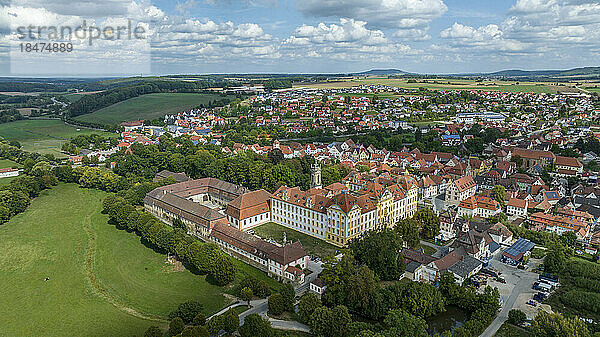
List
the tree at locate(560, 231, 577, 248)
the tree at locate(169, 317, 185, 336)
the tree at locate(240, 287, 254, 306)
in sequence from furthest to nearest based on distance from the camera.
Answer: the tree at locate(560, 231, 577, 248), the tree at locate(240, 287, 254, 306), the tree at locate(169, 317, 185, 336)

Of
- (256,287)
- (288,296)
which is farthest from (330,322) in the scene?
(256,287)

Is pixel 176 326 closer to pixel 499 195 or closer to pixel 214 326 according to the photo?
pixel 214 326

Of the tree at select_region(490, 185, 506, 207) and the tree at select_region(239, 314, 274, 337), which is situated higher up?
the tree at select_region(490, 185, 506, 207)

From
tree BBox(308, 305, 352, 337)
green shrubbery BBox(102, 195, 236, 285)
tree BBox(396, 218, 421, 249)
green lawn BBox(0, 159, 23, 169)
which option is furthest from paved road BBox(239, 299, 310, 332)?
green lawn BBox(0, 159, 23, 169)

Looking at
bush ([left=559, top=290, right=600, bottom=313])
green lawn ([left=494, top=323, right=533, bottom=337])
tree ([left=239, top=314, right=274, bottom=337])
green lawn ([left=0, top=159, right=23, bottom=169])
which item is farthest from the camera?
green lawn ([left=0, top=159, right=23, bottom=169])

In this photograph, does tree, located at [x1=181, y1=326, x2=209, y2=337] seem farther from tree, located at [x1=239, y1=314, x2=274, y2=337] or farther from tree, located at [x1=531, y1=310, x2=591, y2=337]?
tree, located at [x1=531, y1=310, x2=591, y2=337]

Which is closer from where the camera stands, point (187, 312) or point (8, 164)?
Answer: point (187, 312)
